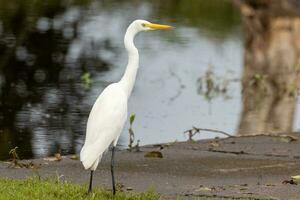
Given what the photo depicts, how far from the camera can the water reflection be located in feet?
44.4

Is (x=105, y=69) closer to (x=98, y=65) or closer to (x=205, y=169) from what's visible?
(x=98, y=65)

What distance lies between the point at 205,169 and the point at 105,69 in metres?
8.76

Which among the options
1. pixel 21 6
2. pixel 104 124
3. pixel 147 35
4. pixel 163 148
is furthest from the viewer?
pixel 21 6

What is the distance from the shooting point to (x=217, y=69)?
18.8m

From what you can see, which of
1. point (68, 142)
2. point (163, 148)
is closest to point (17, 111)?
point (68, 142)

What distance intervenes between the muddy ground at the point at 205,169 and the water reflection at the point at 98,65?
5.37 feet

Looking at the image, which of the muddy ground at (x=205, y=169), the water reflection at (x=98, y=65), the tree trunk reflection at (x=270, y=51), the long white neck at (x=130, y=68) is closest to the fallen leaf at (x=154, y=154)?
the muddy ground at (x=205, y=169)

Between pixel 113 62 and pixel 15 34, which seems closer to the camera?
pixel 113 62

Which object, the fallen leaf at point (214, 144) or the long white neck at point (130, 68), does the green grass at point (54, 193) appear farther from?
the fallen leaf at point (214, 144)

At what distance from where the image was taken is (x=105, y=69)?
60.7ft

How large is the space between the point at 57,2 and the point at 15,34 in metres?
5.76

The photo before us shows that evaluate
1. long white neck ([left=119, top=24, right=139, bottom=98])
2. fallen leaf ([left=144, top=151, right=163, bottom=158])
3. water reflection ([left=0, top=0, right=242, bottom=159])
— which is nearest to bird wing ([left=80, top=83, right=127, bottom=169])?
long white neck ([left=119, top=24, right=139, bottom=98])

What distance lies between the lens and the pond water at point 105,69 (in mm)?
13523

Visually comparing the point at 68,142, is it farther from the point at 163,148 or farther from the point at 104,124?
the point at 104,124
